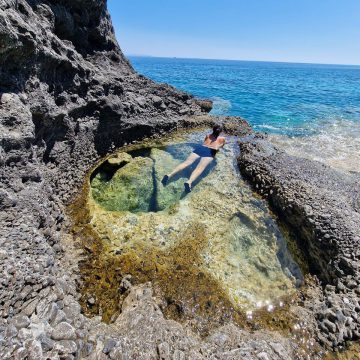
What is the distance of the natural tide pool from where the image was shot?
772 cm

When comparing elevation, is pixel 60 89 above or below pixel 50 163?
above

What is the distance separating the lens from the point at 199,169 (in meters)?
14.2

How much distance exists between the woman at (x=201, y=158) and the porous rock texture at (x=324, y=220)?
187 centimetres

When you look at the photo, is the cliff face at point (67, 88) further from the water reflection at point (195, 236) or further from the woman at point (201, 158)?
the woman at point (201, 158)

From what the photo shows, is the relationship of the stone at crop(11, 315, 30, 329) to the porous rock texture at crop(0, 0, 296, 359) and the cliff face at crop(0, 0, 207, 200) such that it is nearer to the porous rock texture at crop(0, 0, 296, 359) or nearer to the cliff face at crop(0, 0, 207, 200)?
the porous rock texture at crop(0, 0, 296, 359)

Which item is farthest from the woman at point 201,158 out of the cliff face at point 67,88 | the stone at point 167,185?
the cliff face at point 67,88

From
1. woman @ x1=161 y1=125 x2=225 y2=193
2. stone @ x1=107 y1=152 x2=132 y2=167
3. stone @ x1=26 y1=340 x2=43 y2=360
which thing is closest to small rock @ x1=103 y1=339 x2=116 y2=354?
stone @ x1=26 y1=340 x2=43 y2=360

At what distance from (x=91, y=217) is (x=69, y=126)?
5372 mm

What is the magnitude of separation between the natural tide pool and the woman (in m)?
0.40

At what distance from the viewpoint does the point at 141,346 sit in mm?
5762

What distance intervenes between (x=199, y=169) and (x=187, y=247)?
564cm

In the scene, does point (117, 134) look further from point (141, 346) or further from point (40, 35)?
point (141, 346)

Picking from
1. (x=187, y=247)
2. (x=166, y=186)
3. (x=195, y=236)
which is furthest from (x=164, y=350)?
(x=166, y=186)

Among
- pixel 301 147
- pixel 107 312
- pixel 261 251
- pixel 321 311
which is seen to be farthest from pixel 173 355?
pixel 301 147
